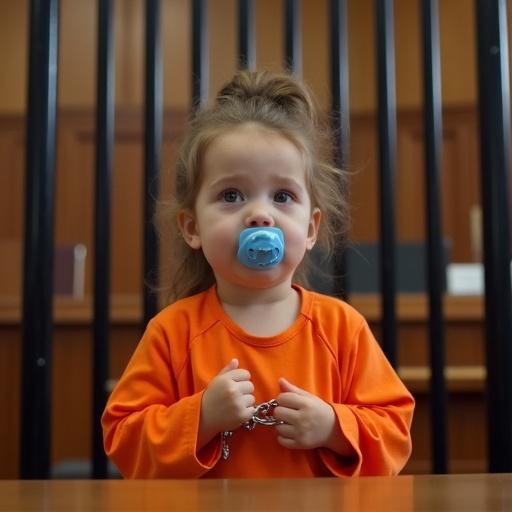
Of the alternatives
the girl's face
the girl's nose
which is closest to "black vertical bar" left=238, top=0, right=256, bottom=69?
the girl's face

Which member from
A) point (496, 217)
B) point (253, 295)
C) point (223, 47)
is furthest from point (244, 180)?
point (223, 47)

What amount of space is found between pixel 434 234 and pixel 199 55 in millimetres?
369

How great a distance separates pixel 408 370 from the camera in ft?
6.57

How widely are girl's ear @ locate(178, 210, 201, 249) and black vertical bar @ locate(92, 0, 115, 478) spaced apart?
4.6 inches

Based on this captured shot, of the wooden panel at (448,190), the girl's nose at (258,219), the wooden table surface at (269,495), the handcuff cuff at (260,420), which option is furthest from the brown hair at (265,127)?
the wooden panel at (448,190)

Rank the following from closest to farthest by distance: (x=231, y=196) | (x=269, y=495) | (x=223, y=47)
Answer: (x=269, y=495)
(x=231, y=196)
(x=223, y=47)

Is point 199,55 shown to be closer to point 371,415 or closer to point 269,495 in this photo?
point 371,415

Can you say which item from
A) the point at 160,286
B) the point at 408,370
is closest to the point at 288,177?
the point at 160,286

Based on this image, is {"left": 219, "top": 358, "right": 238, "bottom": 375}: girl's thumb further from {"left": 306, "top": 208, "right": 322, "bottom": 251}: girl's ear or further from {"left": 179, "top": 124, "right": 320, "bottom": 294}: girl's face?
{"left": 306, "top": 208, "right": 322, "bottom": 251}: girl's ear

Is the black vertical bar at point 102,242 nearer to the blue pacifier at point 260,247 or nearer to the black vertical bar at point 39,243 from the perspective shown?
the black vertical bar at point 39,243

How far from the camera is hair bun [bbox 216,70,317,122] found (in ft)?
2.86

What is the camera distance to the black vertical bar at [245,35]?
0.94 metres

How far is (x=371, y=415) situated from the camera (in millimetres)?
734

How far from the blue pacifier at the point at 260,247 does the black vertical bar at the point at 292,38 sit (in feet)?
0.96
